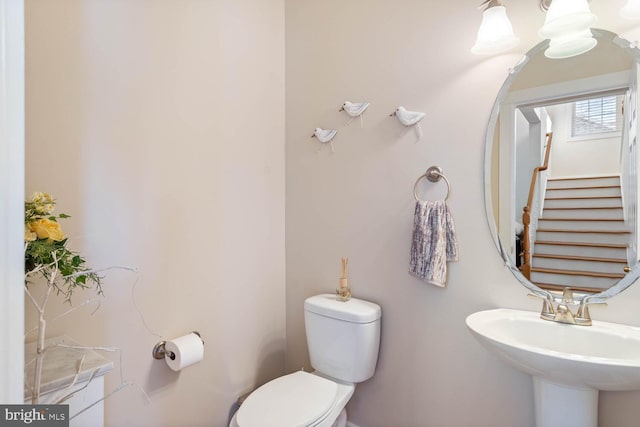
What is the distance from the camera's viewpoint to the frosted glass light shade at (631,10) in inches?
40.1

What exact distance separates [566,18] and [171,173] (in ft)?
5.07

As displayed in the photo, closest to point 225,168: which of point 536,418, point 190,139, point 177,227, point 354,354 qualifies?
point 190,139

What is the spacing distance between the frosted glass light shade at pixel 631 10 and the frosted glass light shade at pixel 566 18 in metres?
0.09

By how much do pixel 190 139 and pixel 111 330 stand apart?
2.71 feet

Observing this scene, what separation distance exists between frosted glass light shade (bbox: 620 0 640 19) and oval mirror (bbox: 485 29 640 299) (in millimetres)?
67

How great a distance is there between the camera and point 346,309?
1.50m

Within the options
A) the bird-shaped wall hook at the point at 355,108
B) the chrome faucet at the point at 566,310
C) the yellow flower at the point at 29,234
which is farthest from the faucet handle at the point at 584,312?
the yellow flower at the point at 29,234

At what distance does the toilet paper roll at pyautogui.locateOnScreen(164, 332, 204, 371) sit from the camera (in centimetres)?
130

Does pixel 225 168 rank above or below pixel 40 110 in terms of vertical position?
below

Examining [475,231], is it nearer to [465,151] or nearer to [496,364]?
[465,151]

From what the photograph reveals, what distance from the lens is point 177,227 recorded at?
4.62 ft

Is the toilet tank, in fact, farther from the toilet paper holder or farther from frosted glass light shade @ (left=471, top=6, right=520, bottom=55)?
frosted glass light shade @ (left=471, top=6, right=520, bottom=55)

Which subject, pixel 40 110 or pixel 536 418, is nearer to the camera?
pixel 40 110

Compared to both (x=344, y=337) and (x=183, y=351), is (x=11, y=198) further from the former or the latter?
(x=344, y=337)
